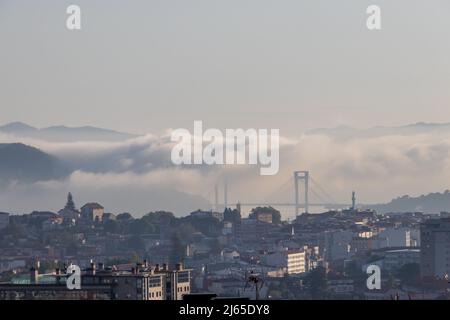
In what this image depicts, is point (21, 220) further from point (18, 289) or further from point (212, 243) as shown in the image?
point (18, 289)

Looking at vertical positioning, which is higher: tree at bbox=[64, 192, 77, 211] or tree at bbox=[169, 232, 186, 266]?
tree at bbox=[64, 192, 77, 211]

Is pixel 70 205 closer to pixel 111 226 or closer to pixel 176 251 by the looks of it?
pixel 111 226

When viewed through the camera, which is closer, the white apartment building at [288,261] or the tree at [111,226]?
the white apartment building at [288,261]

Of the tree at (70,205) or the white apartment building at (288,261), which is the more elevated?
the tree at (70,205)

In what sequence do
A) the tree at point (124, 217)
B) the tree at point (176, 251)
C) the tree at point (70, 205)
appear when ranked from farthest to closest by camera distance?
the tree at point (70, 205) → the tree at point (124, 217) → the tree at point (176, 251)

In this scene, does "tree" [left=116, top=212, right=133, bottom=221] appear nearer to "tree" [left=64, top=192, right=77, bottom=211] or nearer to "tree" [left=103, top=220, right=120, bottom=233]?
"tree" [left=64, top=192, right=77, bottom=211]

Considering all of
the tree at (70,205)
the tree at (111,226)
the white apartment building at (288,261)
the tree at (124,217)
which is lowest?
the white apartment building at (288,261)

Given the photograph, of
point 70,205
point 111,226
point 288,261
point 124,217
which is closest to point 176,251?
point 288,261

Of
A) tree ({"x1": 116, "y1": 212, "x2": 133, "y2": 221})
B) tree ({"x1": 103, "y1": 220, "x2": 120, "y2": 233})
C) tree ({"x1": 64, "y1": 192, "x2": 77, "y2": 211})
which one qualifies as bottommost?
tree ({"x1": 103, "y1": 220, "x2": 120, "y2": 233})

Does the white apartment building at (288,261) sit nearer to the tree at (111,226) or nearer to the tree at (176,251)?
the tree at (176,251)

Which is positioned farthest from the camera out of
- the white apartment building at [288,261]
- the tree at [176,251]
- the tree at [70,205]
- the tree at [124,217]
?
the tree at [70,205]

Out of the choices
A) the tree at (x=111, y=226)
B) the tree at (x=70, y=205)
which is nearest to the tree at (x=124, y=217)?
the tree at (x=70, y=205)

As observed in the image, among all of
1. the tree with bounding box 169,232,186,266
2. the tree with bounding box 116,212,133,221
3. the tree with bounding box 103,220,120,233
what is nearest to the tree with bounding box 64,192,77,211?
the tree with bounding box 116,212,133,221
